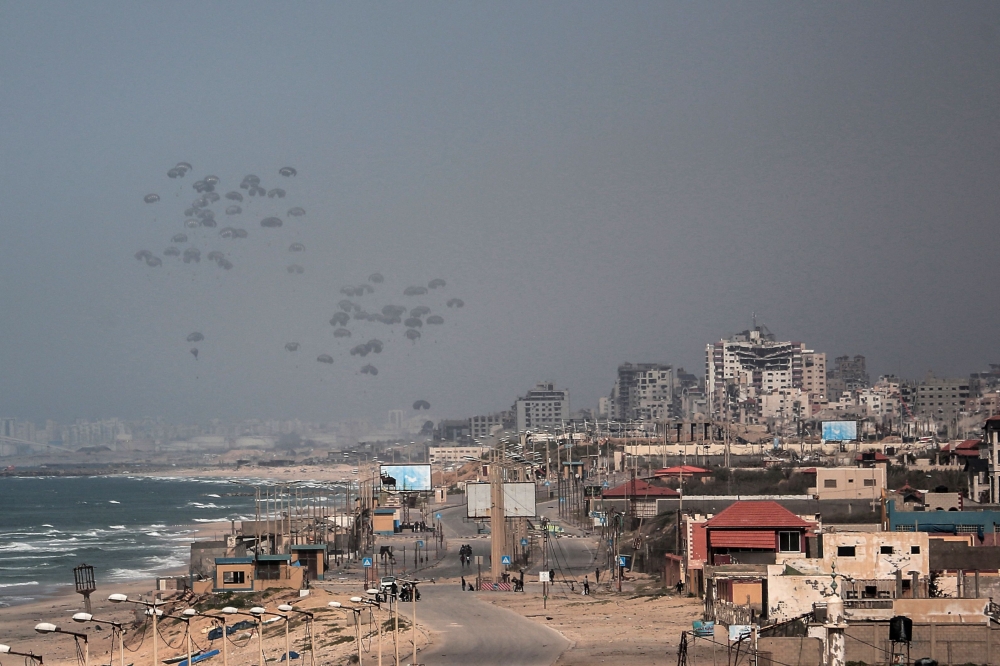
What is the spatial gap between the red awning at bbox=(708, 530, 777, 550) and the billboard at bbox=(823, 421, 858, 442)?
280 ft

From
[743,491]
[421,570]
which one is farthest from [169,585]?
[743,491]

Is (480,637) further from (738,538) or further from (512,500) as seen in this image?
(512,500)

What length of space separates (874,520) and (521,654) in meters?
25.3

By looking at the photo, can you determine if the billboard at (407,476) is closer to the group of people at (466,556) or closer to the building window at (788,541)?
the group of people at (466,556)

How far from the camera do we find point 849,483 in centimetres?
6869

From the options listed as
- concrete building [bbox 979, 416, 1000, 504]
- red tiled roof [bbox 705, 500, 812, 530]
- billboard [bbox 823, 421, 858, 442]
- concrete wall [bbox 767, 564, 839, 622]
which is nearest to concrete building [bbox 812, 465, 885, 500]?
concrete building [bbox 979, 416, 1000, 504]

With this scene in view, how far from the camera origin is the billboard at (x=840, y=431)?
12686 centimetres

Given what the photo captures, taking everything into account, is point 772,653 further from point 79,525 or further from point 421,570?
point 79,525

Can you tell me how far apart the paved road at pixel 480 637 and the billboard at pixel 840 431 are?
85620mm

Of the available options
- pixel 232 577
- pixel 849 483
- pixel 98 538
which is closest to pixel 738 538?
pixel 232 577

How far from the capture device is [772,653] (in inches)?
1032

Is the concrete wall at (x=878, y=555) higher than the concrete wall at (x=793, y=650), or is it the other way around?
the concrete wall at (x=878, y=555)

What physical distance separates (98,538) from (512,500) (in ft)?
206

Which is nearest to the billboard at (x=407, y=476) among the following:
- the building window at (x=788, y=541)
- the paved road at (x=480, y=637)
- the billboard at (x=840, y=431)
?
the billboard at (x=840, y=431)
